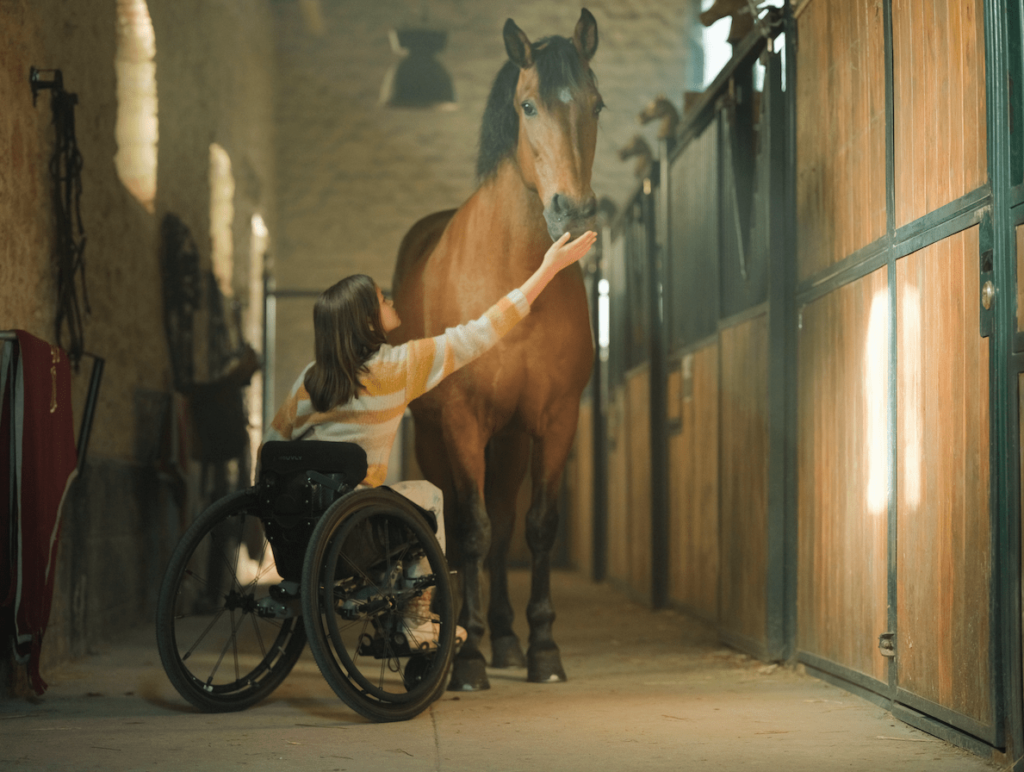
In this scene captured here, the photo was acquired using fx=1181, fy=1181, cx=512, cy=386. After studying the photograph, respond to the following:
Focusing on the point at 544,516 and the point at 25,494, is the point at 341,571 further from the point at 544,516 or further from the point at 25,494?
the point at 544,516

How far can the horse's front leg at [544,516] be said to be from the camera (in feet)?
A: 14.0

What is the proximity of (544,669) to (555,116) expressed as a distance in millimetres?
1884

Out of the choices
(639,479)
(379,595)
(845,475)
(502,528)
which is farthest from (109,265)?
(639,479)

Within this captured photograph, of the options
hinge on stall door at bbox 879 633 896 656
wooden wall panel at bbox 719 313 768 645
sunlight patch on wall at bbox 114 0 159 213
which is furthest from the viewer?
sunlight patch on wall at bbox 114 0 159 213

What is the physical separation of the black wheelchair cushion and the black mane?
1.34 metres

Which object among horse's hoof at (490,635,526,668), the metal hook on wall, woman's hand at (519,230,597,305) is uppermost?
the metal hook on wall

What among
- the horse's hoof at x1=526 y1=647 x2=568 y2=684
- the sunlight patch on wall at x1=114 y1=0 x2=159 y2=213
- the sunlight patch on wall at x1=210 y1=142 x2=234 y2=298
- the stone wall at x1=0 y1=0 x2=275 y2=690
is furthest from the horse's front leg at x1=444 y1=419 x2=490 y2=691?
the sunlight patch on wall at x1=210 y1=142 x2=234 y2=298

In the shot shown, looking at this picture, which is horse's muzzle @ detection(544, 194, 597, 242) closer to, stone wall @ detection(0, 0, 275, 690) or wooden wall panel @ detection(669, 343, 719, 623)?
stone wall @ detection(0, 0, 275, 690)

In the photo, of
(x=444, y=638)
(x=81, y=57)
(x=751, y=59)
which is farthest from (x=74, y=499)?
(x=751, y=59)

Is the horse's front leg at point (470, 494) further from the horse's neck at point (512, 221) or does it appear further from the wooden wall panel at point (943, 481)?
the wooden wall panel at point (943, 481)

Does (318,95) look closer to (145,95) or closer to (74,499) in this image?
(145,95)

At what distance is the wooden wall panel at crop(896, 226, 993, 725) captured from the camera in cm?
279

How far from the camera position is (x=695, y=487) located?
644cm

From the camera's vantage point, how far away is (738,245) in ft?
17.4
